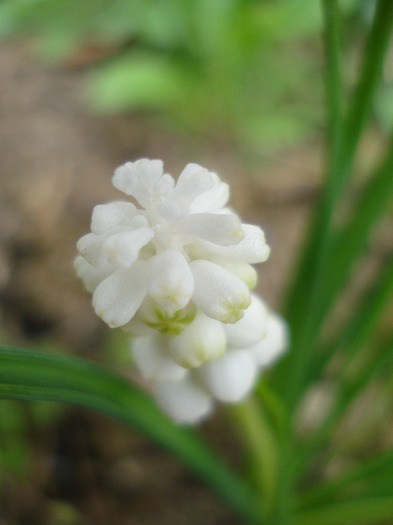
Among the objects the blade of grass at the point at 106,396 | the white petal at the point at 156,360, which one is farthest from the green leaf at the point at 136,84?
the white petal at the point at 156,360

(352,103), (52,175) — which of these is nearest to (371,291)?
(352,103)

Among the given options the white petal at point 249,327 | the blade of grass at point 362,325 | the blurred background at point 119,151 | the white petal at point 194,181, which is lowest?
the white petal at point 249,327

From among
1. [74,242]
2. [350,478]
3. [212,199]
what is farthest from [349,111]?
[74,242]

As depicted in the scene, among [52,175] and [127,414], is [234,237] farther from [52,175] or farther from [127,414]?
[52,175]

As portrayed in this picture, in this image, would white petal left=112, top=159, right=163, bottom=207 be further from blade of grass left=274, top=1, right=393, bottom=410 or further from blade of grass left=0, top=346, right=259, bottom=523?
blade of grass left=274, top=1, right=393, bottom=410

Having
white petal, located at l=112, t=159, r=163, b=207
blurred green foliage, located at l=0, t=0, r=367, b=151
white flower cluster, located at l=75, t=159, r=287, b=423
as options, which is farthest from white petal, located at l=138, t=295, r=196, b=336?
blurred green foliage, located at l=0, t=0, r=367, b=151

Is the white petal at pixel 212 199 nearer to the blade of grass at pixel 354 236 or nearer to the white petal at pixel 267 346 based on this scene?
the white petal at pixel 267 346

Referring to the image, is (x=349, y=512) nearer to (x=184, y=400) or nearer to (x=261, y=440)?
(x=261, y=440)
